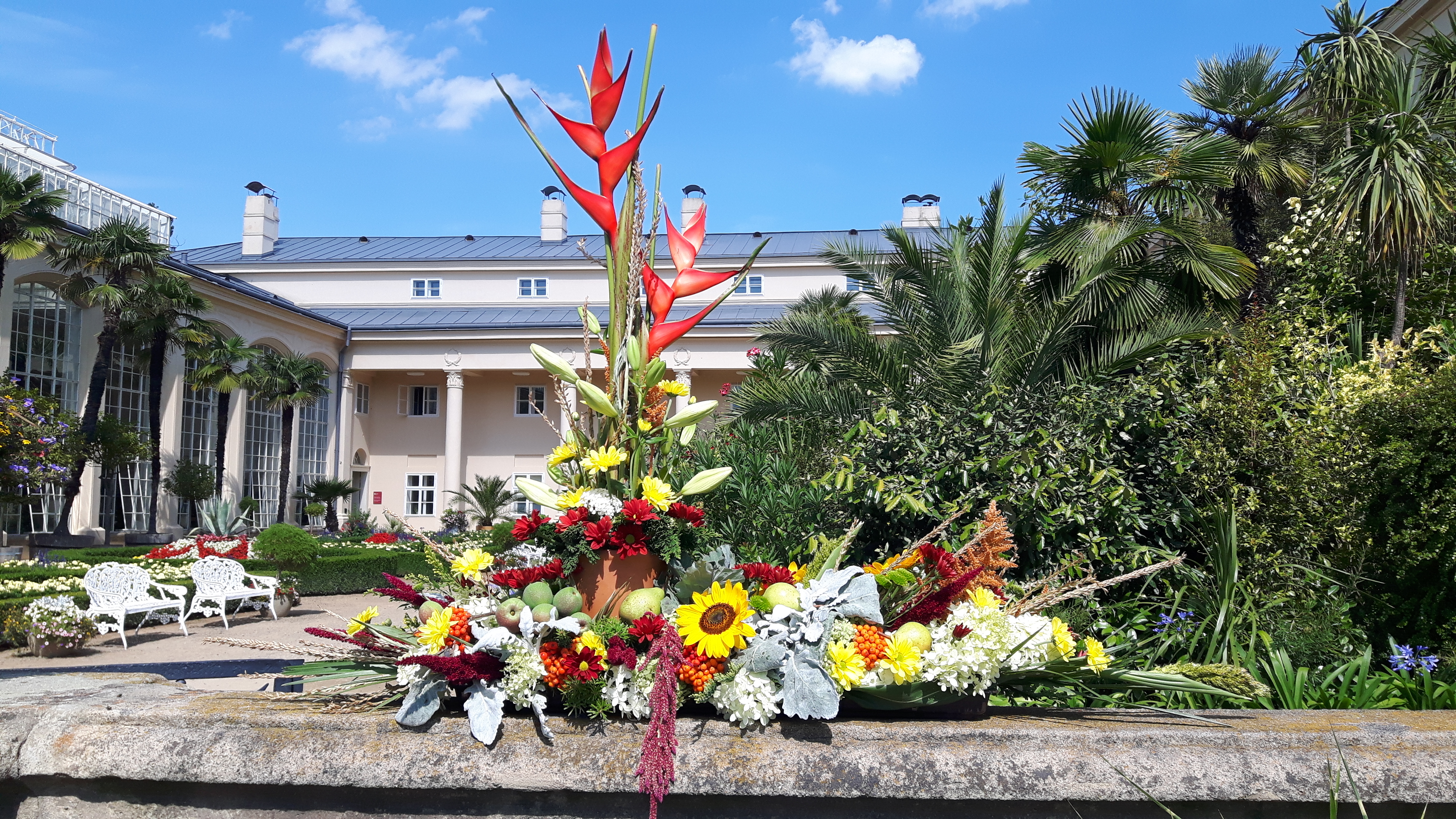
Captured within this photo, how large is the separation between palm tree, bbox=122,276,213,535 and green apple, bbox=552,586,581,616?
19.8 meters

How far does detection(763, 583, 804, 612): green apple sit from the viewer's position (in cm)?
185

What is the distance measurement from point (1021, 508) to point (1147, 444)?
1.09 m

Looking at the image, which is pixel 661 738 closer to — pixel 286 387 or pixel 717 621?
pixel 717 621

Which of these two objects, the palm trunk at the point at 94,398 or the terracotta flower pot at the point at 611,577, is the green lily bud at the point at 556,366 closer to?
the terracotta flower pot at the point at 611,577

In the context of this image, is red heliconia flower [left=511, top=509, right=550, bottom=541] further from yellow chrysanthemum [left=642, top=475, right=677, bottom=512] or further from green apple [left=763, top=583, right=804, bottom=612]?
green apple [left=763, top=583, right=804, bottom=612]

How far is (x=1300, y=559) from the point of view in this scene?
4.57 m

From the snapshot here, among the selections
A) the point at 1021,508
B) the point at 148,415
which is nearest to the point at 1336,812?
the point at 1021,508

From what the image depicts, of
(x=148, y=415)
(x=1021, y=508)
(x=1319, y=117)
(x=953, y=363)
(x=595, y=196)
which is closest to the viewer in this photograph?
(x=595, y=196)

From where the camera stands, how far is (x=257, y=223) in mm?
32781

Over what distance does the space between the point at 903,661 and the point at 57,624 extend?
10228 mm

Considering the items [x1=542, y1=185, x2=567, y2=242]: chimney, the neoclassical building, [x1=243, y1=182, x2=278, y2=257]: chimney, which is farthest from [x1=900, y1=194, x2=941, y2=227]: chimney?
[x1=243, y1=182, x2=278, y2=257]: chimney

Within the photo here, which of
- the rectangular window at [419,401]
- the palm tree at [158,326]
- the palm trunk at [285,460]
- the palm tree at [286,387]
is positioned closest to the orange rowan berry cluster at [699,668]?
the palm tree at [158,326]

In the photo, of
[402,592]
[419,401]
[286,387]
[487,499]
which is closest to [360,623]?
[402,592]

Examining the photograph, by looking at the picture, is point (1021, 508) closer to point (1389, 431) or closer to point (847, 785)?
point (1389, 431)
